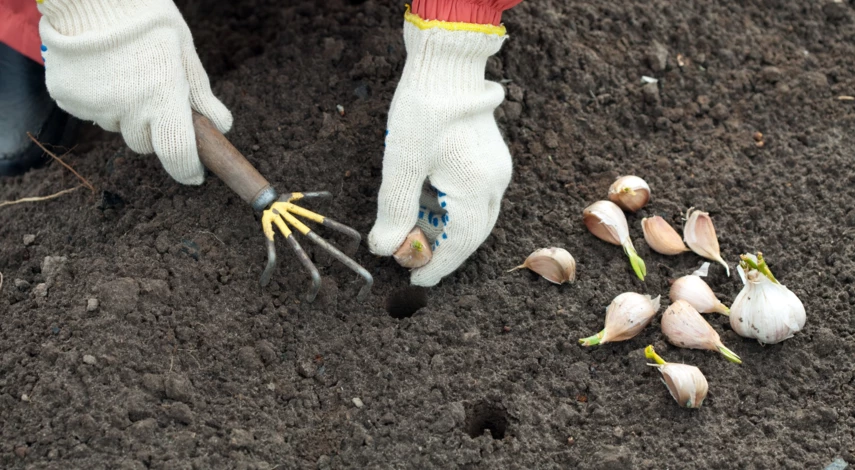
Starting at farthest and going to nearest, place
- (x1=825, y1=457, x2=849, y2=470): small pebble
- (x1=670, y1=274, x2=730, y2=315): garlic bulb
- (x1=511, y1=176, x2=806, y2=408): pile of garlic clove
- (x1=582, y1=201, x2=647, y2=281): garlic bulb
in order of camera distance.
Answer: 1. (x1=582, y1=201, x2=647, y2=281): garlic bulb
2. (x1=670, y1=274, x2=730, y2=315): garlic bulb
3. (x1=511, y1=176, x2=806, y2=408): pile of garlic clove
4. (x1=825, y1=457, x2=849, y2=470): small pebble

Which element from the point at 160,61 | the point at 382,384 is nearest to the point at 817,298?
the point at 382,384

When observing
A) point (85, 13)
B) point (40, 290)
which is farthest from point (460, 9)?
point (40, 290)

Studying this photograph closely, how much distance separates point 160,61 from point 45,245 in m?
0.53

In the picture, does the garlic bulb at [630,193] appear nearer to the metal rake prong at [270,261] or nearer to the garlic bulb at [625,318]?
the garlic bulb at [625,318]

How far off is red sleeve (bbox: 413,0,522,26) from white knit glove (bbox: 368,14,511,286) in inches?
0.8

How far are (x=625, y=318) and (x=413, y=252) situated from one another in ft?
1.49

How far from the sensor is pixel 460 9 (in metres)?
1.59

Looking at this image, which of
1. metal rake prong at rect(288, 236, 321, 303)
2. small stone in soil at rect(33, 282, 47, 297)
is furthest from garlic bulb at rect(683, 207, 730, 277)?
small stone in soil at rect(33, 282, 47, 297)

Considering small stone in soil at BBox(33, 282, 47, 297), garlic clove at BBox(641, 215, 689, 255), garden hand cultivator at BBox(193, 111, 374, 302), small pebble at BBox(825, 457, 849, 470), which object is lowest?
small stone in soil at BBox(33, 282, 47, 297)

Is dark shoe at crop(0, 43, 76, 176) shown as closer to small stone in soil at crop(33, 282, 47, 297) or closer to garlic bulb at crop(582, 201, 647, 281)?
small stone in soil at crop(33, 282, 47, 297)

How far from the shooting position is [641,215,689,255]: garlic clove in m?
1.82

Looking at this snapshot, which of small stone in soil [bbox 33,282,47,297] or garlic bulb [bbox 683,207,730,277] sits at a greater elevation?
garlic bulb [bbox 683,207,730,277]

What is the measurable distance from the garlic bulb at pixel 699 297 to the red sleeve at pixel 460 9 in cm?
70

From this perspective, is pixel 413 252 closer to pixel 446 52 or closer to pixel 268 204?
pixel 268 204
